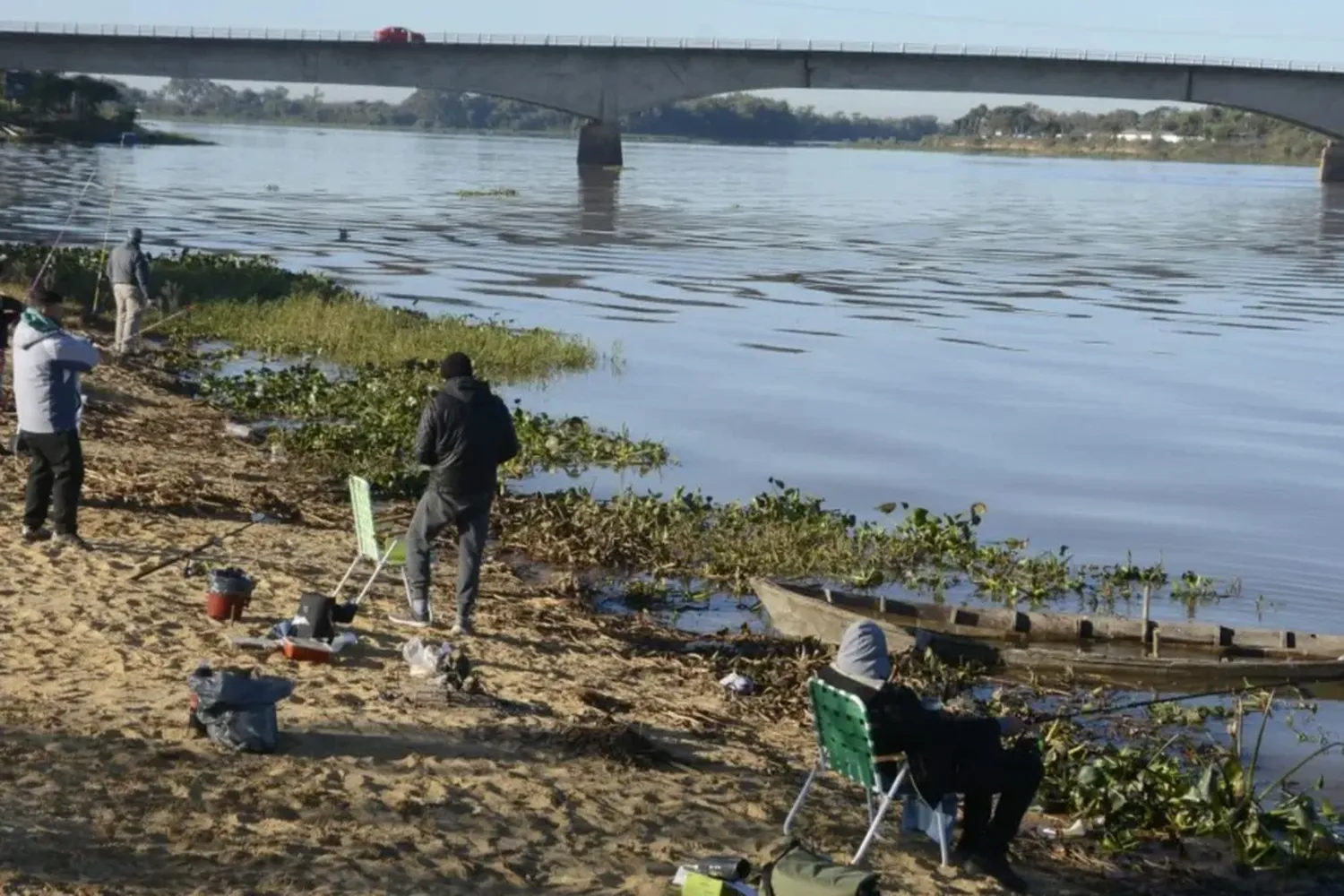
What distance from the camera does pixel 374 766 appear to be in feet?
29.0

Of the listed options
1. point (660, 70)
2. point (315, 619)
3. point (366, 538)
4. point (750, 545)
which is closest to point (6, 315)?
point (366, 538)

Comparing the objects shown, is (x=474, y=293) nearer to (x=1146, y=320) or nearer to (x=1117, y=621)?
(x=1146, y=320)

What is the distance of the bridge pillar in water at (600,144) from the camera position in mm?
111250

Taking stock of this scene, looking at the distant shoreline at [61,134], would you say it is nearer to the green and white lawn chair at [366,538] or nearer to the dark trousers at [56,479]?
the dark trousers at [56,479]

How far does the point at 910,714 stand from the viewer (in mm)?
8180

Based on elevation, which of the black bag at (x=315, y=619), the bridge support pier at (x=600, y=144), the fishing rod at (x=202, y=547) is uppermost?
the black bag at (x=315, y=619)

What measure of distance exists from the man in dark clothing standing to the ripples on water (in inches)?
293

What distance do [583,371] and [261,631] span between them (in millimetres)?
18377

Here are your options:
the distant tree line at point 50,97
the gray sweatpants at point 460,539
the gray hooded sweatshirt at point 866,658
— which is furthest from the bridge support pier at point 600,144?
the gray hooded sweatshirt at point 866,658

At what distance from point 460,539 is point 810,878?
4.72 metres

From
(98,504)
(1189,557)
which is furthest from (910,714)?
(1189,557)

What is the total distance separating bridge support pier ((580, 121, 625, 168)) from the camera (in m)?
111

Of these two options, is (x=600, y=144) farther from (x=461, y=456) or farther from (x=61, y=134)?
(x=461, y=456)

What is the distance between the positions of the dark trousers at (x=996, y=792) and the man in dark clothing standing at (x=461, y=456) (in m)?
3.85
